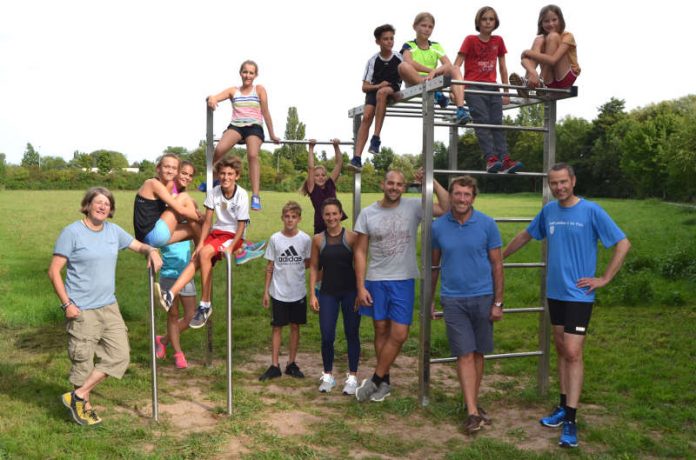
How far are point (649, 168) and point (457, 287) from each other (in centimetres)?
5451

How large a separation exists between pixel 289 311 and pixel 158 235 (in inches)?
53.9

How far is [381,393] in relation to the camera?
5.50 metres

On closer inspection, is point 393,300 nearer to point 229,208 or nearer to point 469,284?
point 469,284

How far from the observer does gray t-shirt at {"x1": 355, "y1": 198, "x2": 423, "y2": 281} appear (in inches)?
207

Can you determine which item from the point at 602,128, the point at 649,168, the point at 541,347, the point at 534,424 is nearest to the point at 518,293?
the point at 541,347

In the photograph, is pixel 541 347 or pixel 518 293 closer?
pixel 541 347

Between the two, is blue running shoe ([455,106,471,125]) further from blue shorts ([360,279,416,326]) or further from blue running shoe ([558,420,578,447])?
blue running shoe ([558,420,578,447])

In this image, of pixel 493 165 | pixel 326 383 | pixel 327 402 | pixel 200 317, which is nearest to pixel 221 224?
pixel 200 317

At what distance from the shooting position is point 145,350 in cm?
729

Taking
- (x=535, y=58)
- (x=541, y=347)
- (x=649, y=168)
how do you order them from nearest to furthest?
(x=535, y=58) < (x=541, y=347) < (x=649, y=168)

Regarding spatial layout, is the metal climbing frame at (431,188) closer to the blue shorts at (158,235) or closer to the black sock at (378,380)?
the black sock at (378,380)

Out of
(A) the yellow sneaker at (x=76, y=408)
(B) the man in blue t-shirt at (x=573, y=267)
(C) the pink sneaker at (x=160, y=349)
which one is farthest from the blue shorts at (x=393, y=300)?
(C) the pink sneaker at (x=160, y=349)

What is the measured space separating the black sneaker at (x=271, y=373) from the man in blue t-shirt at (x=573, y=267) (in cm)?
269

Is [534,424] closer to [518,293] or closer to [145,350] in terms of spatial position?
[145,350]
